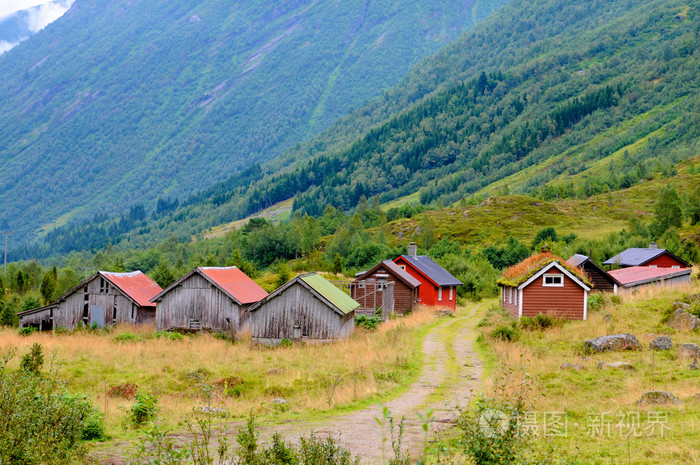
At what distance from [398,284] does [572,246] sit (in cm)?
5277

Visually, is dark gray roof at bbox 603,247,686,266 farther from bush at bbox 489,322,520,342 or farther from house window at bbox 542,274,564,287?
bush at bbox 489,322,520,342

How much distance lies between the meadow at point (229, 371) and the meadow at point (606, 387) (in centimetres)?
550

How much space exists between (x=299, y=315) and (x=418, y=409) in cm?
2198

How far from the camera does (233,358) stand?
37.3 meters

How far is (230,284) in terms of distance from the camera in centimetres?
4956

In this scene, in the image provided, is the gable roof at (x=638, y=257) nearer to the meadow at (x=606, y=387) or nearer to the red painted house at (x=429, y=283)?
the red painted house at (x=429, y=283)

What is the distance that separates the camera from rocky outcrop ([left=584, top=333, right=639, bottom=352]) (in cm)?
2991

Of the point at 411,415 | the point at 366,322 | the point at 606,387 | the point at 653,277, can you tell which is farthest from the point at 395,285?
the point at 411,415

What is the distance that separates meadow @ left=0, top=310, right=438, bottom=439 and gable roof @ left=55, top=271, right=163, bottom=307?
591 centimetres

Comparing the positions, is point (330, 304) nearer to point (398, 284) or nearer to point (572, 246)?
point (398, 284)

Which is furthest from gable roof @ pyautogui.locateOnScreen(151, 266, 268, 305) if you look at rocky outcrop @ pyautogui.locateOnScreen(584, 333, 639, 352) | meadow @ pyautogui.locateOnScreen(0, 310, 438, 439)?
rocky outcrop @ pyautogui.locateOnScreen(584, 333, 639, 352)

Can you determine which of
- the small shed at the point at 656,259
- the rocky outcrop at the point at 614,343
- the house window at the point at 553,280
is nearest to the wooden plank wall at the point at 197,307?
the house window at the point at 553,280

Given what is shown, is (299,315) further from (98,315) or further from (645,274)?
(645,274)

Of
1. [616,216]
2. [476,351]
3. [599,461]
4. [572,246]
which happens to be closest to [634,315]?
[476,351]
